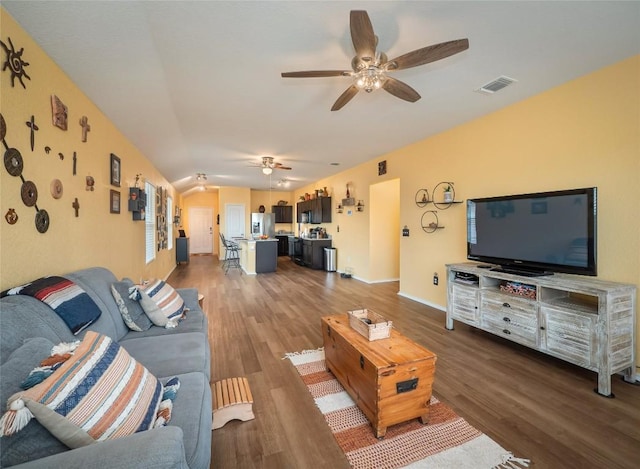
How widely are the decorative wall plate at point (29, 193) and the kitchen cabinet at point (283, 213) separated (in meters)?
9.08

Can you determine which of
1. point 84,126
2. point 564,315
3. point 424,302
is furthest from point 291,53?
point 424,302

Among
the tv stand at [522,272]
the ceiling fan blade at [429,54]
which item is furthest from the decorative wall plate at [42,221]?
the tv stand at [522,272]

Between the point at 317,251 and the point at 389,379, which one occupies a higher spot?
A: the point at 317,251

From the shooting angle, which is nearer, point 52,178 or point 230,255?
point 52,178

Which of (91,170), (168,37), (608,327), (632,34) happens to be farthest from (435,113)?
(91,170)

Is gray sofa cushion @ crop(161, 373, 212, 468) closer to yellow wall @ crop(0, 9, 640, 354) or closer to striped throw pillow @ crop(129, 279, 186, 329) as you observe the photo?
striped throw pillow @ crop(129, 279, 186, 329)

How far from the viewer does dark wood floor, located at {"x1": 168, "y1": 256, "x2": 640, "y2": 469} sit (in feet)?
5.05

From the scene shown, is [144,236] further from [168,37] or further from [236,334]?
[168,37]

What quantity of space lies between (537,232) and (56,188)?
4.07 meters

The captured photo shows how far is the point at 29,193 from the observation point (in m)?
1.62

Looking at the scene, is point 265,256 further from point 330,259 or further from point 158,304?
point 158,304

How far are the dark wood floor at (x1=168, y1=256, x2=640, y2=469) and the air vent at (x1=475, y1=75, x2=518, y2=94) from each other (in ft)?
8.70

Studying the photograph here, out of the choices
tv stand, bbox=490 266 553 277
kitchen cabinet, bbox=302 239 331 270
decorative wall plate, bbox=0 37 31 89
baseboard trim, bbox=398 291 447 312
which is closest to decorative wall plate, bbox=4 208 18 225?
decorative wall plate, bbox=0 37 31 89

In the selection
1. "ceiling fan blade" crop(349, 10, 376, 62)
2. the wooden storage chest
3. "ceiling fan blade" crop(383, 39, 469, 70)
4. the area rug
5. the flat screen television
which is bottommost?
the area rug
